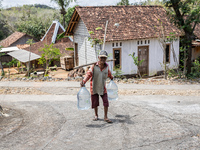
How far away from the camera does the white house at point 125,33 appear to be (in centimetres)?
1582

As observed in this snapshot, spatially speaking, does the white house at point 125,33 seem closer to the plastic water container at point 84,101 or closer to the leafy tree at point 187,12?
the leafy tree at point 187,12

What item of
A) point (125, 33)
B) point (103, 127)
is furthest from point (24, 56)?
point (103, 127)

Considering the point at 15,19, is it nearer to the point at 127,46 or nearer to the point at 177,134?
the point at 127,46

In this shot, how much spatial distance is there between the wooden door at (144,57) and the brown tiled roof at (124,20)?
3.57 feet

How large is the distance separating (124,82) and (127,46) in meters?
3.86

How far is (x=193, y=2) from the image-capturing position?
544 inches

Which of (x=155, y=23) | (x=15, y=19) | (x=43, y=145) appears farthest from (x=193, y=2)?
(x=15, y=19)

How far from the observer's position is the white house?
15.8 m

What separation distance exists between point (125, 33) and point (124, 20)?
1.49 metres

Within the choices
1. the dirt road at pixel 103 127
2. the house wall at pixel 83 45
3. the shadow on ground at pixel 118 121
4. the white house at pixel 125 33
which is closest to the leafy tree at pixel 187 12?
the white house at pixel 125 33

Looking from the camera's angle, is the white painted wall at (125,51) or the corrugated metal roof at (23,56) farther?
the corrugated metal roof at (23,56)

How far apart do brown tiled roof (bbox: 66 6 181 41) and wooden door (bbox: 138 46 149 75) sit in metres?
1.09

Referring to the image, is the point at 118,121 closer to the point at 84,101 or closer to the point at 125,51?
the point at 84,101

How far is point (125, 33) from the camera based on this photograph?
1599 cm
